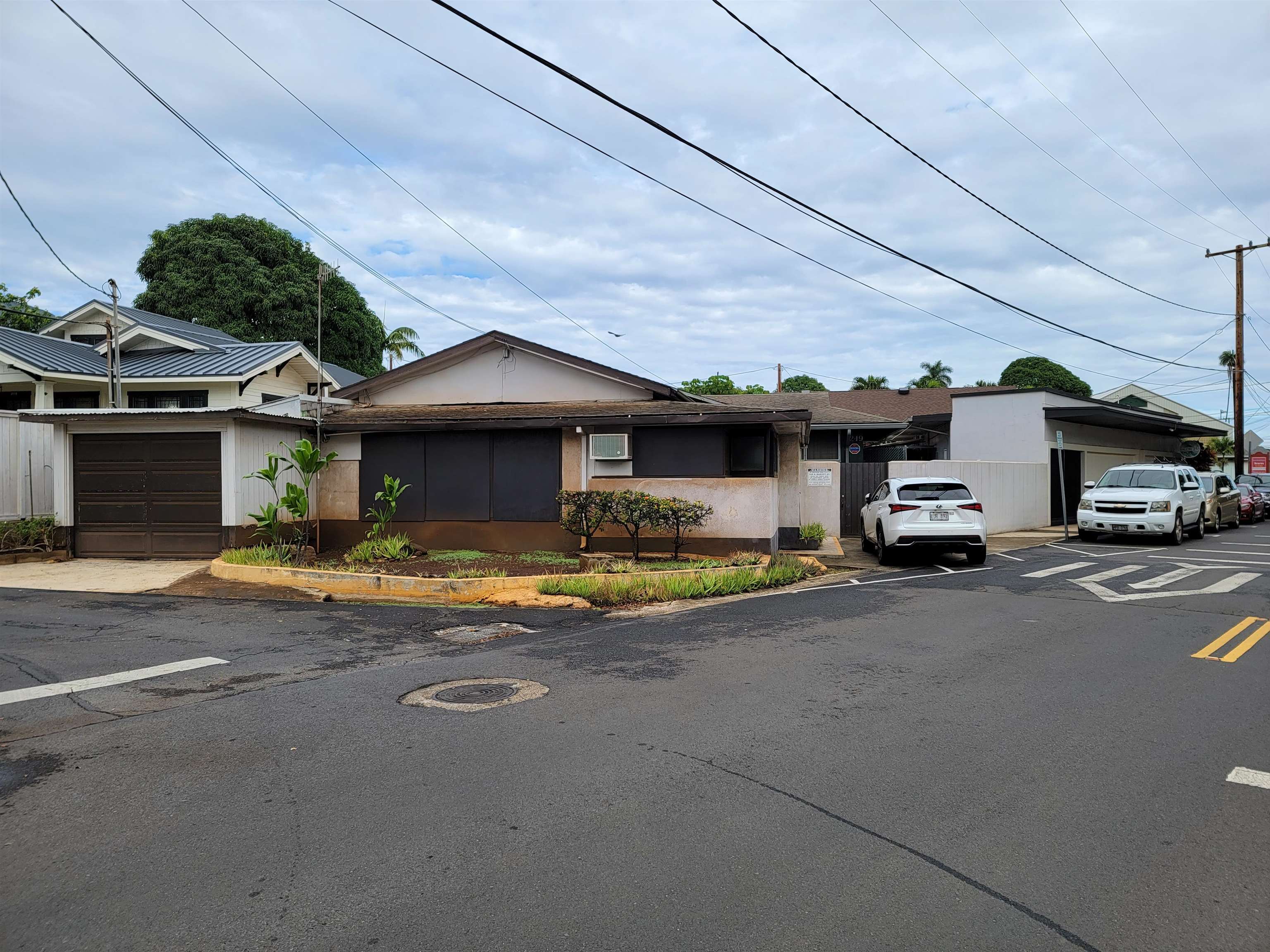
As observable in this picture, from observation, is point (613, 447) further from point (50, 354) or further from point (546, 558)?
point (50, 354)

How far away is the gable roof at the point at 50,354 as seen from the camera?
2111 cm

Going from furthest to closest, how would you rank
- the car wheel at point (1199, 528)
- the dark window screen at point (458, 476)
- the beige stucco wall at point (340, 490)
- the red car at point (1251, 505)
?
the red car at point (1251, 505)
the car wheel at point (1199, 528)
the beige stucco wall at point (340, 490)
the dark window screen at point (458, 476)

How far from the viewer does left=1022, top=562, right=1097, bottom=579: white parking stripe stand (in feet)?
44.5

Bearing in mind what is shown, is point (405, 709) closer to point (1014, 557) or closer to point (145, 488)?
point (145, 488)

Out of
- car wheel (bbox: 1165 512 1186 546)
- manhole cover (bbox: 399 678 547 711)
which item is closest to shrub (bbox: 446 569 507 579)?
manhole cover (bbox: 399 678 547 711)

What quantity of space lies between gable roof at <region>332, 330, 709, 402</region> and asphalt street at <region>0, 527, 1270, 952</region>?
9.60 metres

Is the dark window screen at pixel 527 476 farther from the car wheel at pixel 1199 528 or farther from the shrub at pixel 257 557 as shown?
the car wheel at pixel 1199 528

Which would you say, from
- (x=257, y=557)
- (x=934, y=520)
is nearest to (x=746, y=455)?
(x=934, y=520)

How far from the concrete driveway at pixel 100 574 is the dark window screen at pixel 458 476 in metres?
4.16

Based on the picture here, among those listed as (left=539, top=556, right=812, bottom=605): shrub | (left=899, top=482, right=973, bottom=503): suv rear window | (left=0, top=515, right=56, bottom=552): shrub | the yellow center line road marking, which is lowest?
the yellow center line road marking

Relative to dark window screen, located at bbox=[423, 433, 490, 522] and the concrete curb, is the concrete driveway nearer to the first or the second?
the concrete curb

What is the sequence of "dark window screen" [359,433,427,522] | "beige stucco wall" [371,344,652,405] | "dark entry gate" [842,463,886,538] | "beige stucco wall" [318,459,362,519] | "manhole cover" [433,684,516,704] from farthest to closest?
"dark entry gate" [842,463,886,538], "beige stucco wall" [371,344,652,405], "beige stucco wall" [318,459,362,519], "dark window screen" [359,433,427,522], "manhole cover" [433,684,516,704]

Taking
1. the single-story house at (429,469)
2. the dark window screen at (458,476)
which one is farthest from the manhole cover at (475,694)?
the dark window screen at (458,476)

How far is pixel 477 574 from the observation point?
1229cm
